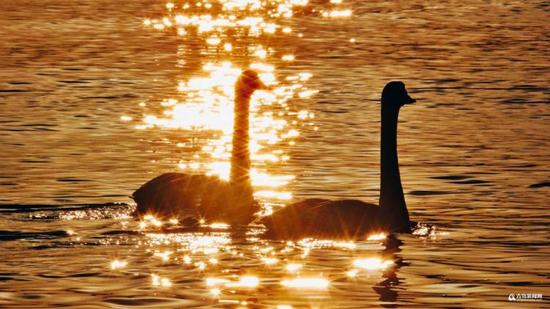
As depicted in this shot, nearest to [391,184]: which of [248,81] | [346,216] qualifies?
[346,216]

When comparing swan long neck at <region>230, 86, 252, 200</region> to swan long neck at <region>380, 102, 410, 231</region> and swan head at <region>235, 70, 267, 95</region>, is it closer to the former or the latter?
swan head at <region>235, 70, 267, 95</region>

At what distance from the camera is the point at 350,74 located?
3912 centimetres

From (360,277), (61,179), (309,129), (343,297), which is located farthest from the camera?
(309,129)

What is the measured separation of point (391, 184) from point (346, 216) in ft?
3.03

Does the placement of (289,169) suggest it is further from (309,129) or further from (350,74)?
(350,74)

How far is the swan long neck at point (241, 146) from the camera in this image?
20.2 m

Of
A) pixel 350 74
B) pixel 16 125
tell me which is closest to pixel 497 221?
pixel 16 125

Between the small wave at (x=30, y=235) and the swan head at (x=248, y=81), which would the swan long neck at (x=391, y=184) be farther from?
the small wave at (x=30, y=235)

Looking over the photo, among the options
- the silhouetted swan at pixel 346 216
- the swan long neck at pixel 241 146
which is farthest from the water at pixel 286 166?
the swan long neck at pixel 241 146

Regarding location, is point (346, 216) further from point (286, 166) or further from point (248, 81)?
point (286, 166)

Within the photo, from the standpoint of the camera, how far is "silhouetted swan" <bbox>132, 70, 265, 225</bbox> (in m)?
19.6

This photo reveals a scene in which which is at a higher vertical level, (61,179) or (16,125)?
(16,125)

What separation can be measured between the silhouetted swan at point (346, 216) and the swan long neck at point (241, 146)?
196 centimetres

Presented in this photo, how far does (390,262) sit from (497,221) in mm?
3018
